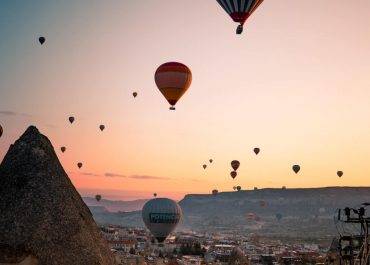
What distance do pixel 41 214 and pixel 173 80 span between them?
26496 mm

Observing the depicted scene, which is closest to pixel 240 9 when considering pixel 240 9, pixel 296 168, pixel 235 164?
pixel 240 9

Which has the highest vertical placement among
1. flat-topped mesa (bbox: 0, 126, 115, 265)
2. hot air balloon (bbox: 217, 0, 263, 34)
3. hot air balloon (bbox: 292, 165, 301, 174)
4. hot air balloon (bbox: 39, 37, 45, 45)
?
hot air balloon (bbox: 39, 37, 45, 45)

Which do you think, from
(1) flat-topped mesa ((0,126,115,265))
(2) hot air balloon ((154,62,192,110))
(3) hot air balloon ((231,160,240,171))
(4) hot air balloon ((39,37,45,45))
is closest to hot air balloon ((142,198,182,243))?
(3) hot air balloon ((231,160,240,171))

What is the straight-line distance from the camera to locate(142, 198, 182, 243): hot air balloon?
55.6m

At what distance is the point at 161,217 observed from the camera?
5609 centimetres

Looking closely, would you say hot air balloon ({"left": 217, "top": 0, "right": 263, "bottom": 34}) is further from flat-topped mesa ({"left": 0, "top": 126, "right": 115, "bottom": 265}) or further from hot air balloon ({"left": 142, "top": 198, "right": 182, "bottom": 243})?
hot air balloon ({"left": 142, "top": 198, "right": 182, "bottom": 243})

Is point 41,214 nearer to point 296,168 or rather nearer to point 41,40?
point 41,40

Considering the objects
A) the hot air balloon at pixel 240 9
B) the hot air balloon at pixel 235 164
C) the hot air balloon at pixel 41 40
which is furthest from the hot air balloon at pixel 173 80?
the hot air balloon at pixel 235 164

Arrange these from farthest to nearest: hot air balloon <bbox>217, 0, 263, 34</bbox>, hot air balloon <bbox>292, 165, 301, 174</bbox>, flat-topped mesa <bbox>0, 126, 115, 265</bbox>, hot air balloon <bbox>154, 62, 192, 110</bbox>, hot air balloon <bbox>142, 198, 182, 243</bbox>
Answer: hot air balloon <bbox>292, 165, 301, 174</bbox>, hot air balloon <bbox>142, 198, 182, 243</bbox>, hot air balloon <bbox>154, 62, 192, 110</bbox>, hot air balloon <bbox>217, 0, 263, 34</bbox>, flat-topped mesa <bbox>0, 126, 115, 265</bbox>

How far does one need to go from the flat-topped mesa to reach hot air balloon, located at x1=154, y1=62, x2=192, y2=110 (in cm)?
2468

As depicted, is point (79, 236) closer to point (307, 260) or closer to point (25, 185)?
point (25, 185)

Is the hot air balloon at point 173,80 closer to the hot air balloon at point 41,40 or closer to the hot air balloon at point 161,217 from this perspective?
the hot air balloon at point 41,40

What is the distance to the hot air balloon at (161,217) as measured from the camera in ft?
182

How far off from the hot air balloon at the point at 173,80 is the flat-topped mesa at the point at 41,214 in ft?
81.0
